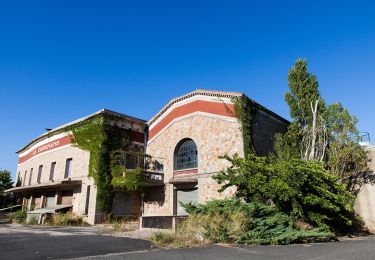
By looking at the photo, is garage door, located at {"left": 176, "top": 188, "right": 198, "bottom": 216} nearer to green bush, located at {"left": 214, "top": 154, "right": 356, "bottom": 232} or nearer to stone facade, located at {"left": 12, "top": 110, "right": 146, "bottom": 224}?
stone facade, located at {"left": 12, "top": 110, "right": 146, "bottom": 224}

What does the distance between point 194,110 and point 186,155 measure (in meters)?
3.25

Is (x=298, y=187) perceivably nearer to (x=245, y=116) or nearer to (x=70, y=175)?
(x=245, y=116)

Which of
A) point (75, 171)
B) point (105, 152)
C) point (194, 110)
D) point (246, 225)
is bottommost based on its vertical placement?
Answer: point (246, 225)

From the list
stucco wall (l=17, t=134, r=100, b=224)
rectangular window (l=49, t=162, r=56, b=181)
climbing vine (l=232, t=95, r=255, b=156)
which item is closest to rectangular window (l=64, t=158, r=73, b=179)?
stucco wall (l=17, t=134, r=100, b=224)

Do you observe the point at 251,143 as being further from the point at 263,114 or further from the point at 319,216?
the point at 319,216

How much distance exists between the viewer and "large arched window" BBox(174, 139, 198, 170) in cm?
1986

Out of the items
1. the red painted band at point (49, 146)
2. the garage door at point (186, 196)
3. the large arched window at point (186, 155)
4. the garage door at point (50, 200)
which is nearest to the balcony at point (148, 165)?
the large arched window at point (186, 155)

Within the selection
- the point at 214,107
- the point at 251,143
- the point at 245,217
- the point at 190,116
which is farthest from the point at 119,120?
the point at 245,217

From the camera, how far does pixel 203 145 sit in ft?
62.9

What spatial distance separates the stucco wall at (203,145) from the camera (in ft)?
58.6

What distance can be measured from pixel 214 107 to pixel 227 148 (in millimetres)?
3023

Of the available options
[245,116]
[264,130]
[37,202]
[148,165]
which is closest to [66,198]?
[37,202]

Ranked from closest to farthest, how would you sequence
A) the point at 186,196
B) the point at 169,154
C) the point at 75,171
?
the point at 186,196 → the point at 169,154 → the point at 75,171

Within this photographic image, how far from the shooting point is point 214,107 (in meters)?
19.3
